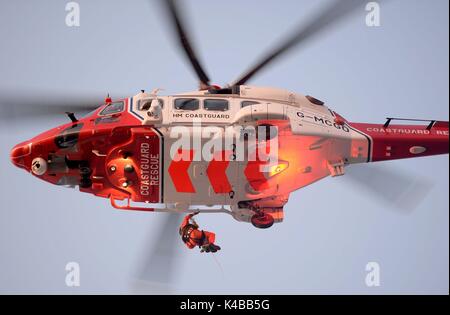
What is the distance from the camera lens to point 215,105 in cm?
1141

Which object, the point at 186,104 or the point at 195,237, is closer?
the point at 186,104

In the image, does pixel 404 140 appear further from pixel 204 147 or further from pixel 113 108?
pixel 113 108

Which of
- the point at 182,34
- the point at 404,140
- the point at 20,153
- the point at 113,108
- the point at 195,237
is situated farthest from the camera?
the point at 404,140

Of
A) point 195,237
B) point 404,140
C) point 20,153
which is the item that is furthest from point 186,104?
point 404,140

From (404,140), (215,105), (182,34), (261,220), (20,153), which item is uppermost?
(182,34)

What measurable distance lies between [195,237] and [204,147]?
135 cm

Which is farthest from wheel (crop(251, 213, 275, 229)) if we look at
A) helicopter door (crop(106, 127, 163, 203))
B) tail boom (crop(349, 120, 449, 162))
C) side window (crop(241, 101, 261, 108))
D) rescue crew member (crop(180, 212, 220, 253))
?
tail boom (crop(349, 120, 449, 162))

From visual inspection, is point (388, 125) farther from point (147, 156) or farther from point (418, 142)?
point (147, 156)

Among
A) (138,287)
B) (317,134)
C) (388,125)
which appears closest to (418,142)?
(388,125)

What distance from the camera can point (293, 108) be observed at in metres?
11.6

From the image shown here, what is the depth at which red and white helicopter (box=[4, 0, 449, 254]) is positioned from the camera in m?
11.2

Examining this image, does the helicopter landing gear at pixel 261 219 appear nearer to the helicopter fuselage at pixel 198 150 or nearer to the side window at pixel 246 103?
the helicopter fuselage at pixel 198 150

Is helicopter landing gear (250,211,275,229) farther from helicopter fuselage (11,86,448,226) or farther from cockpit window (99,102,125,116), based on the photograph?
cockpit window (99,102,125,116)

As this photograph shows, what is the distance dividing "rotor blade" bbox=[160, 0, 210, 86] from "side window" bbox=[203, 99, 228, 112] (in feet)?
1.50
